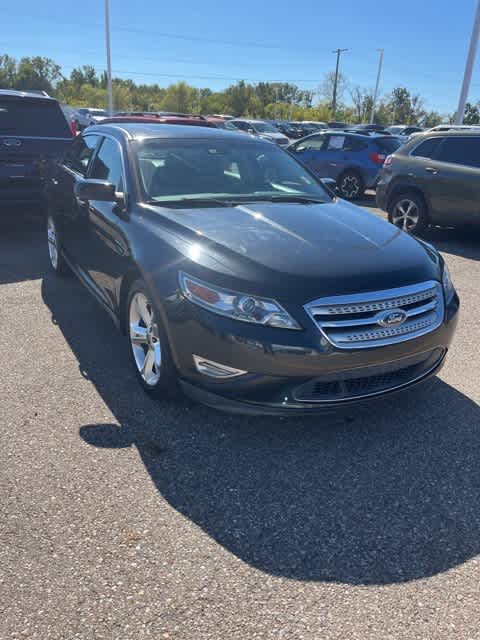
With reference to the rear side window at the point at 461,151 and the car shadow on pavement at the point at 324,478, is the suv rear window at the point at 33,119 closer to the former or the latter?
the car shadow on pavement at the point at 324,478

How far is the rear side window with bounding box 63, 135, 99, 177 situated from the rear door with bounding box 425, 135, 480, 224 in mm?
5260

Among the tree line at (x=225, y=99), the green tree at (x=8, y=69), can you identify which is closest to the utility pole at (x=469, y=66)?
the tree line at (x=225, y=99)

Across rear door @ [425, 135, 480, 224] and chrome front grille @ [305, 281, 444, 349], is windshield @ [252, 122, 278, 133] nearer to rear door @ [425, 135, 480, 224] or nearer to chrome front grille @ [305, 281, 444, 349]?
rear door @ [425, 135, 480, 224]

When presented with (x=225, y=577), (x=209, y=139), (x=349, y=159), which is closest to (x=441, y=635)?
(x=225, y=577)

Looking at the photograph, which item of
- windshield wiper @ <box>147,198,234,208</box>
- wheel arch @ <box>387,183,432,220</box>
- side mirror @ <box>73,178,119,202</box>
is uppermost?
side mirror @ <box>73,178,119,202</box>

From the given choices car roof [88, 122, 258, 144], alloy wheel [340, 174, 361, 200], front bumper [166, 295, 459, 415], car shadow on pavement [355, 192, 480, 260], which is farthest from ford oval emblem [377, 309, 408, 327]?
alloy wheel [340, 174, 361, 200]

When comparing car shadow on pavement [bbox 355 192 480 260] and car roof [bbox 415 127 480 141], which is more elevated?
car roof [bbox 415 127 480 141]

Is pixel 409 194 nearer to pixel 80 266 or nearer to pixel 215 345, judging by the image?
pixel 80 266

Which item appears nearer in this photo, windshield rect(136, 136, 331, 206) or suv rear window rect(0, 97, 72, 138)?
windshield rect(136, 136, 331, 206)

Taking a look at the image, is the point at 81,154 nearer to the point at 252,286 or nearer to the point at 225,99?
the point at 252,286

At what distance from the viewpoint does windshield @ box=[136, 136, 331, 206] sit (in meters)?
3.97

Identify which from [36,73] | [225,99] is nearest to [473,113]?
[225,99]

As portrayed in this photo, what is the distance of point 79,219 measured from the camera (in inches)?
190

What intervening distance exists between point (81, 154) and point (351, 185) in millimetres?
8886
